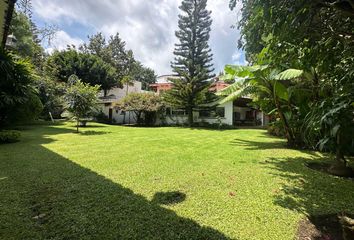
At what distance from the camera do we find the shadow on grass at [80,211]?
9.15 feet

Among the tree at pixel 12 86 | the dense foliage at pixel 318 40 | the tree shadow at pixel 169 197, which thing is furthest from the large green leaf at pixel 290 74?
the tree at pixel 12 86

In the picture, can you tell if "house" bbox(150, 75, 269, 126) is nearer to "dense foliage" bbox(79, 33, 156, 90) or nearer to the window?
the window

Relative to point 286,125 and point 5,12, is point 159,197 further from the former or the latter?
point 286,125

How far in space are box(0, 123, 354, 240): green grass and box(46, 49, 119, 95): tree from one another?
934 inches

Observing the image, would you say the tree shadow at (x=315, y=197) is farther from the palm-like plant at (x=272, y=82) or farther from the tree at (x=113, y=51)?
the tree at (x=113, y=51)

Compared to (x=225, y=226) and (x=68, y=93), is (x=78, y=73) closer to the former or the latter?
(x=68, y=93)

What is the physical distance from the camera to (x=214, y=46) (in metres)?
22.2

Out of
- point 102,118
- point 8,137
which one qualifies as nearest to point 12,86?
point 8,137

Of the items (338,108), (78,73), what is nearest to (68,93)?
(338,108)

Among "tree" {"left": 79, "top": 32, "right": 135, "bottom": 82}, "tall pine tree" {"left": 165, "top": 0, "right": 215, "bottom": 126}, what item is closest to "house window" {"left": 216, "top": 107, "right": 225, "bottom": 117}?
"tall pine tree" {"left": 165, "top": 0, "right": 215, "bottom": 126}

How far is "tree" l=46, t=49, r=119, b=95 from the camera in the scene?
90.3 feet

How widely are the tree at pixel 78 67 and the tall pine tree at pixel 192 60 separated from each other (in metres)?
12.0

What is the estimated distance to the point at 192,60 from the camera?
72.3 feet

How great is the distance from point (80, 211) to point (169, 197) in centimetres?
146
